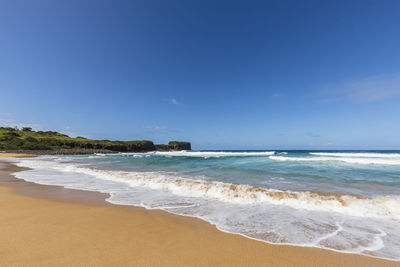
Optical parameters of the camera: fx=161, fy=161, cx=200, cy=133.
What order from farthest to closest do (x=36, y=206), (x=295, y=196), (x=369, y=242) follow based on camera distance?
(x=295, y=196), (x=36, y=206), (x=369, y=242)

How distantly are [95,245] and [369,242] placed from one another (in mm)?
5084

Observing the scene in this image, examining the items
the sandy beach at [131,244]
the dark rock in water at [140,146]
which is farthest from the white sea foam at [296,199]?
the dark rock in water at [140,146]

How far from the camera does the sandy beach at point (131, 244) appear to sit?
240cm

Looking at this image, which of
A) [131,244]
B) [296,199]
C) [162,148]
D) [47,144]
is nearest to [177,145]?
[162,148]

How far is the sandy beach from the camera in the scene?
240 cm

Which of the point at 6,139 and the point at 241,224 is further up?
the point at 6,139

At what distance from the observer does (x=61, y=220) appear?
12.4ft

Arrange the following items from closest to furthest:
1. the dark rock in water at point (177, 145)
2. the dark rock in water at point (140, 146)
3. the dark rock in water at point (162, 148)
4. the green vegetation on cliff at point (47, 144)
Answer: the green vegetation on cliff at point (47, 144) < the dark rock in water at point (140, 146) < the dark rock in water at point (162, 148) < the dark rock in water at point (177, 145)

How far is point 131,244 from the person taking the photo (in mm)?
2842

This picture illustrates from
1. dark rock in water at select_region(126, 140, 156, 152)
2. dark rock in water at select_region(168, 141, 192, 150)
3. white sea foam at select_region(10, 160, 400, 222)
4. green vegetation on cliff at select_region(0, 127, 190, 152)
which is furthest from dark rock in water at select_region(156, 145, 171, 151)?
white sea foam at select_region(10, 160, 400, 222)

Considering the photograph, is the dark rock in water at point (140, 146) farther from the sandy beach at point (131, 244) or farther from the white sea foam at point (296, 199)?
the sandy beach at point (131, 244)

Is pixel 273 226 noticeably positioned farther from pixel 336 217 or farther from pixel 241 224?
pixel 336 217

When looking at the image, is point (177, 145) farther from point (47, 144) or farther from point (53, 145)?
point (47, 144)

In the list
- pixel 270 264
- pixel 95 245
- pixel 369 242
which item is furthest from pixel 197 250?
pixel 369 242
